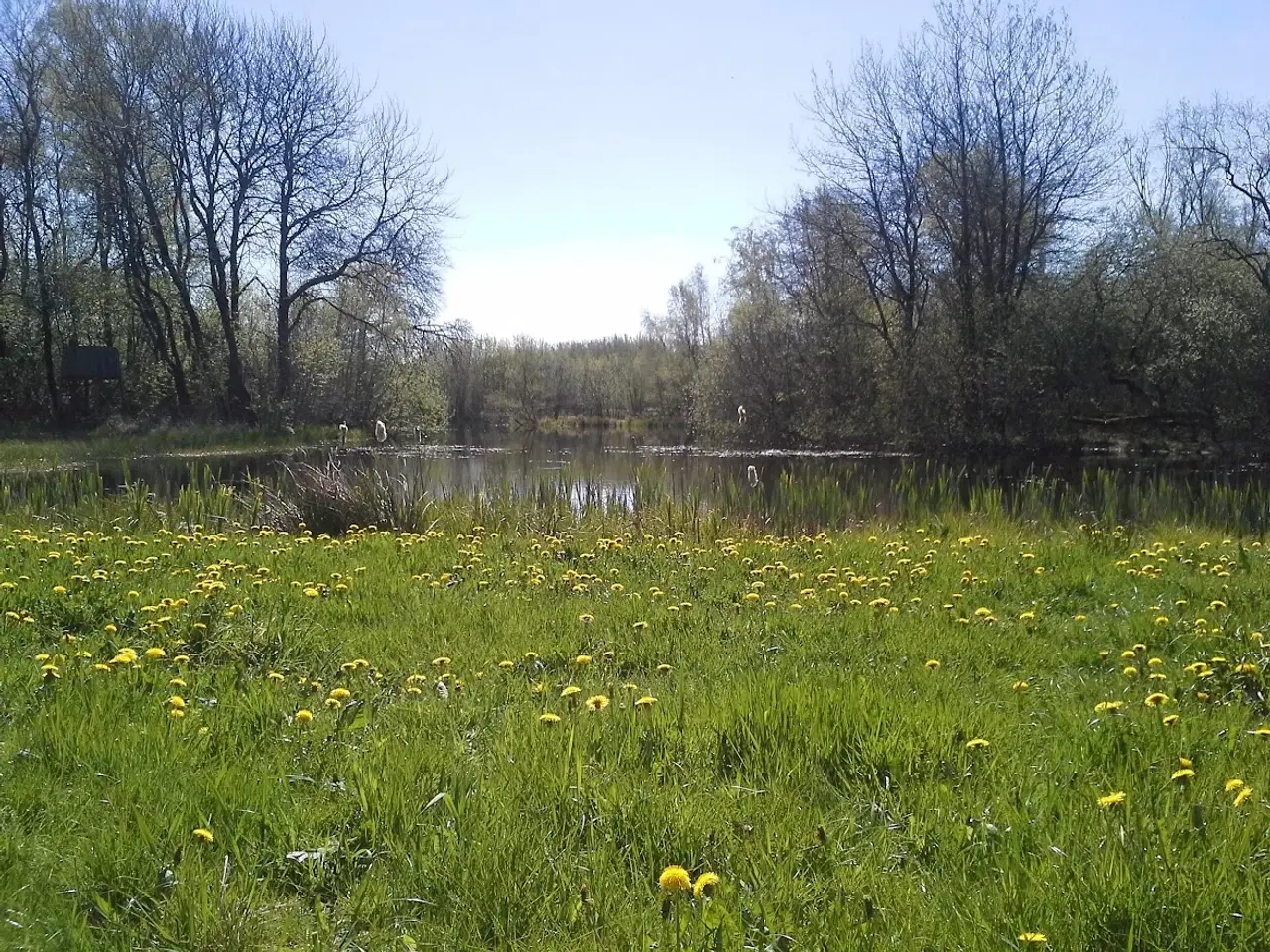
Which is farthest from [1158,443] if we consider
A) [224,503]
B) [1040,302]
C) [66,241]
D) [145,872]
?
[66,241]

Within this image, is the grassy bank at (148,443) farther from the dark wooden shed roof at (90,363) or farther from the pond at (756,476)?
the dark wooden shed roof at (90,363)

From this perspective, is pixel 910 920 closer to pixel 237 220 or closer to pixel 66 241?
pixel 237 220

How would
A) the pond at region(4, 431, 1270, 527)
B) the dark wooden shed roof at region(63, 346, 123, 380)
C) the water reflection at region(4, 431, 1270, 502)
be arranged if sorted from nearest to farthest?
the pond at region(4, 431, 1270, 527)
the water reflection at region(4, 431, 1270, 502)
the dark wooden shed roof at region(63, 346, 123, 380)

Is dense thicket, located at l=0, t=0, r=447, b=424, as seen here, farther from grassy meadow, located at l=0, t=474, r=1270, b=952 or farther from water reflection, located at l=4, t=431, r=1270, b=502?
grassy meadow, located at l=0, t=474, r=1270, b=952

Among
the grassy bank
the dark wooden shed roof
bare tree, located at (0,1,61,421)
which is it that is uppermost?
bare tree, located at (0,1,61,421)

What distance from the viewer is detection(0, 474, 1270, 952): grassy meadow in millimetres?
2172

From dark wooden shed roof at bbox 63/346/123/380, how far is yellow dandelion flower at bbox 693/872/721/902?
33.4 meters

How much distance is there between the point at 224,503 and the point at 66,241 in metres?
27.2

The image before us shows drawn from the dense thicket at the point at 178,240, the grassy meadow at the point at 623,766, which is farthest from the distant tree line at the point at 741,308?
the grassy meadow at the point at 623,766

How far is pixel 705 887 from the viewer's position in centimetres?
220

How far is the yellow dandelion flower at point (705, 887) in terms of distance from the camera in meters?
2.06

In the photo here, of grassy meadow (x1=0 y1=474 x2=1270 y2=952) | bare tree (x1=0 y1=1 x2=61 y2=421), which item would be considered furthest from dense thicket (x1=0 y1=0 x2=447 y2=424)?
grassy meadow (x1=0 y1=474 x2=1270 y2=952)

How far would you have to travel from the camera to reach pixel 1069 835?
2418mm

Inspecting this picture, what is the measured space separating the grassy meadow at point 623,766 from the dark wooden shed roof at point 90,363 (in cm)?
2820
